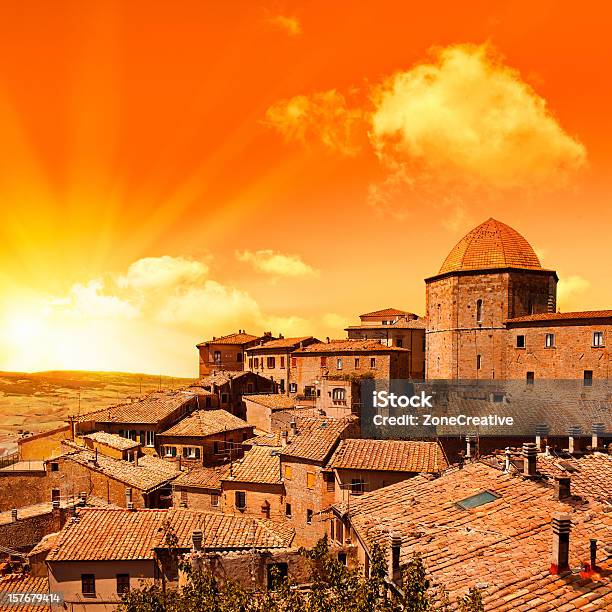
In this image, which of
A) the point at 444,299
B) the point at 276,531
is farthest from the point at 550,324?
the point at 276,531

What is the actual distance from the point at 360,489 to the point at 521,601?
16147mm

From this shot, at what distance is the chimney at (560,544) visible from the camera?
39.7 feet

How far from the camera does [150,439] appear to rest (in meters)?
45.6

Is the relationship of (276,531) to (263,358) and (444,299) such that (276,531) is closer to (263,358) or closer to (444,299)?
(444,299)

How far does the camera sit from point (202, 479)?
1420 inches

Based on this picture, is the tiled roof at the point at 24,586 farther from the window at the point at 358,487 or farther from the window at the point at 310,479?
the window at the point at 358,487

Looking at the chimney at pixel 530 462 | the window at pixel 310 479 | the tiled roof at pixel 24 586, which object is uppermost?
the chimney at pixel 530 462

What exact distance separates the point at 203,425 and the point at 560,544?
36.6 m

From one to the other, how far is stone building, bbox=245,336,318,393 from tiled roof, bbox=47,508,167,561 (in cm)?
4401

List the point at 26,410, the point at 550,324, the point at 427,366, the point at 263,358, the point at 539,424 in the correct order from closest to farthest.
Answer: the point at 539,424
the point at 550,324
the point at 427,366
the point at 263,358
the point at 26,410

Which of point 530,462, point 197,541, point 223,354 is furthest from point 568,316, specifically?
point 223,354

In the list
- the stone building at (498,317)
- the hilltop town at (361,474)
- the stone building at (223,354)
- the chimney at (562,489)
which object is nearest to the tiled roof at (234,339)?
the stone building at (223,354)

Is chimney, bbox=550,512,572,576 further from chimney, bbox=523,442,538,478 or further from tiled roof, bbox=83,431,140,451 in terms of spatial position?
tiled roof, bbox=83,431,140,451

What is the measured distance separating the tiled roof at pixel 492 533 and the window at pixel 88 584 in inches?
389
